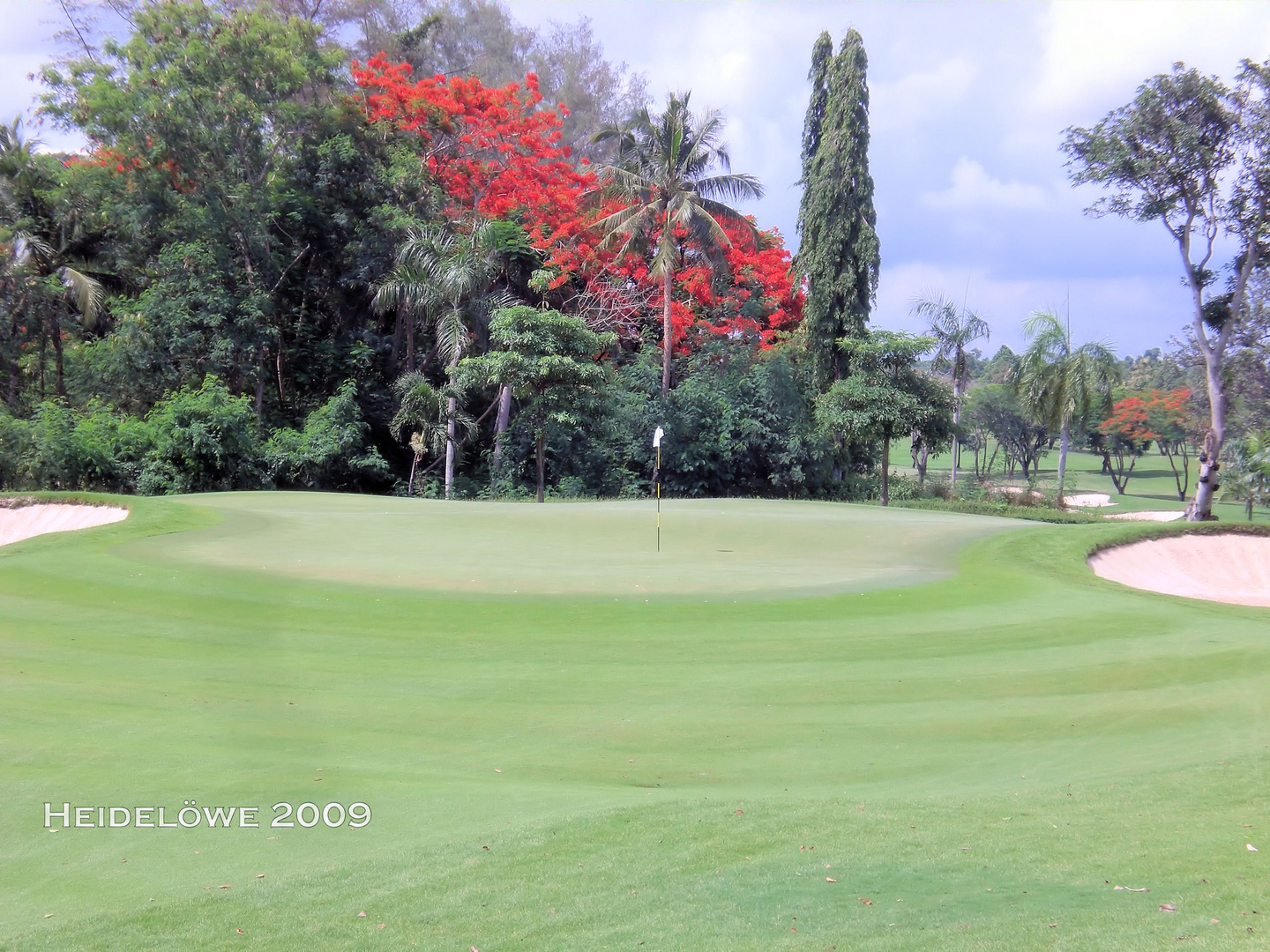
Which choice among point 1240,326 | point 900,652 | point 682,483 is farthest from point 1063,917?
point 1240,326

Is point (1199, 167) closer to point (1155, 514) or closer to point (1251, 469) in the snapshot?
point (1251, 469)

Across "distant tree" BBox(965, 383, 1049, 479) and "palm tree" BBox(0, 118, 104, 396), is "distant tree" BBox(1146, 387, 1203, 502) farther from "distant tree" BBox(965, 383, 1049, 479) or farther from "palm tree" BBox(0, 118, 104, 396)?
"palm tree" BBox(0, 118, 104, 396)

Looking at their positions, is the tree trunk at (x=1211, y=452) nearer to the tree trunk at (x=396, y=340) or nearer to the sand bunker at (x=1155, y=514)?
the sand bunker at (x=1155, y=514)

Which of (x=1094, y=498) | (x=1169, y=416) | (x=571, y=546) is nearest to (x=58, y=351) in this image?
(x=571, y=546)

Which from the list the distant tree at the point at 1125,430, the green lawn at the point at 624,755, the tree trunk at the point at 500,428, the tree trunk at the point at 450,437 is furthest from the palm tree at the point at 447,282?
the distant tree at the point at 1125,430

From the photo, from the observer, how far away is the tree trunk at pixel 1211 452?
29.0 metres

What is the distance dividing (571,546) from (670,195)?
23.2 m

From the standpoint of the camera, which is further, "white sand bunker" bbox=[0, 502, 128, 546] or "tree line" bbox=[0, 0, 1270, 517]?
"tree line" bbox=[0, 0, 1270, 517]

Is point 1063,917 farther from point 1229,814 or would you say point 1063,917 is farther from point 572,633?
point 572,633

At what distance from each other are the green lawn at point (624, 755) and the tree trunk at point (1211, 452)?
19352mm

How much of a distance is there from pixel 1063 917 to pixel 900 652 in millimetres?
5043

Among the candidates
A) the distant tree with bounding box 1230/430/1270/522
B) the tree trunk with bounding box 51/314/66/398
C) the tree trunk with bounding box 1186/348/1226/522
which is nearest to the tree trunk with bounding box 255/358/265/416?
the tree trunk with bounding box 51/314/66/398

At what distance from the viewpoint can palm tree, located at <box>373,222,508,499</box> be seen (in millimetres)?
32531

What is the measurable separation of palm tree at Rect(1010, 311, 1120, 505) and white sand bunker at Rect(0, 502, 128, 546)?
33619 mm
